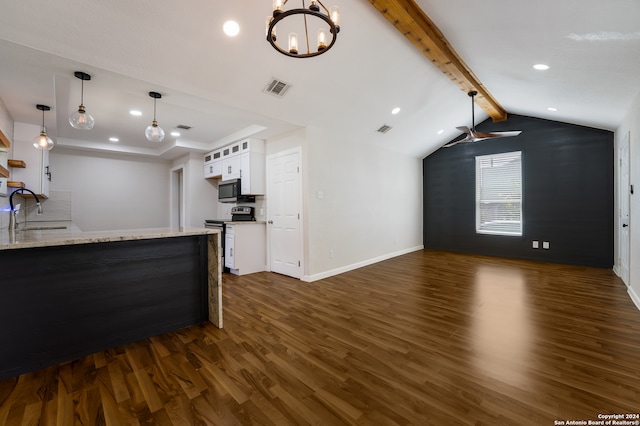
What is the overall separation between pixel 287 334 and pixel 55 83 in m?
Result: 3.71

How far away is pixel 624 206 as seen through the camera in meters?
4.18

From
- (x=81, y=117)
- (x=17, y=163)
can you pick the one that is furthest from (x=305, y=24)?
(x=17, y=163)

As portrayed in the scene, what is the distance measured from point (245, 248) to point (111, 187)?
4260 mm

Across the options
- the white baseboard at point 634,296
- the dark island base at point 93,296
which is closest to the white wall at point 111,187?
the dark island base at point 93,296

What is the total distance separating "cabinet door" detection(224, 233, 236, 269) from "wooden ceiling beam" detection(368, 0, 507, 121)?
4014 millimetres

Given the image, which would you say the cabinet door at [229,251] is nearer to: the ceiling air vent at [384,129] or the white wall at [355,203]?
the white wall at [355,203]

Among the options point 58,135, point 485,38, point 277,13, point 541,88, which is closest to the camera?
point 277,13

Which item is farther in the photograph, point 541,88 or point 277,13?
point 541,88

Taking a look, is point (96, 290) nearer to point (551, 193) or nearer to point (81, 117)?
point (81, 117)

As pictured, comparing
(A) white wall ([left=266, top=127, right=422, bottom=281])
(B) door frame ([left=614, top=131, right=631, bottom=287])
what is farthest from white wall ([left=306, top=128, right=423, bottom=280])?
(B) door frame ([left=614, top=131, right=631, bottom=287])

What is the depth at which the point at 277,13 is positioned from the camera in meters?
1.63

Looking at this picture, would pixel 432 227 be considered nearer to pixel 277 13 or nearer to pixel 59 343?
pixel 277 13

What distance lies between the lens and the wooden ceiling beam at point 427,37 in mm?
2633

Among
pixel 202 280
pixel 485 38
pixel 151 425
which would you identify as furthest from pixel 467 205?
pixel 151 425
